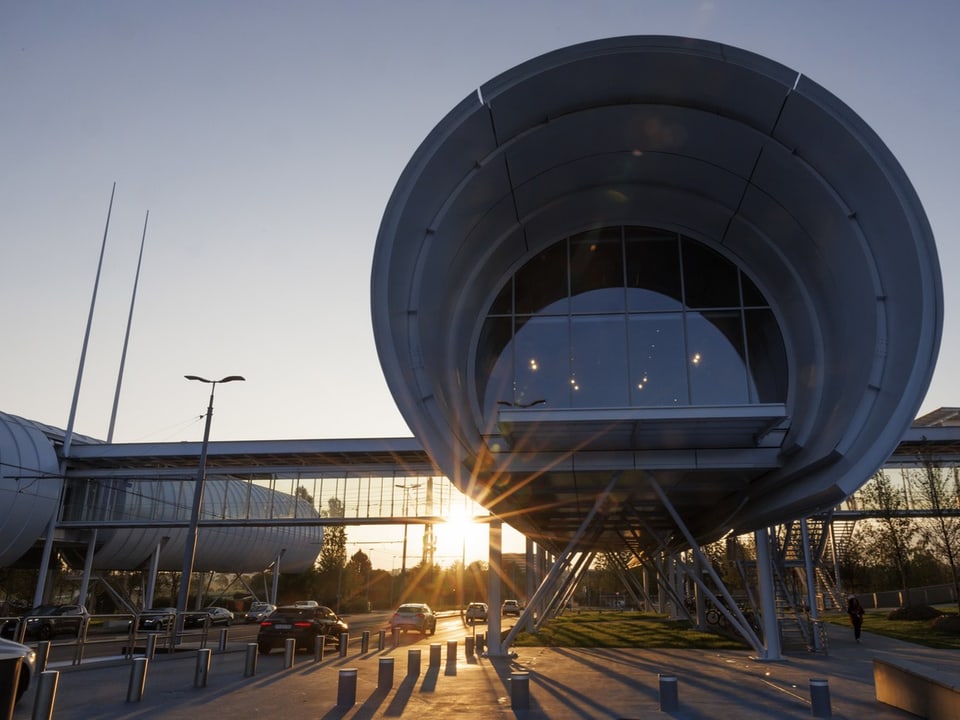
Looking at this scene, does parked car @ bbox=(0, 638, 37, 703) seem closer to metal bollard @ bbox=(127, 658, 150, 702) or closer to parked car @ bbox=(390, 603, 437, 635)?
metal bollard @ bbox=(127, 658, 150, 702)

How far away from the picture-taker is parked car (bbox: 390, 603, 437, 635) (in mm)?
31891

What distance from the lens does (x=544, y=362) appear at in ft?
56.3

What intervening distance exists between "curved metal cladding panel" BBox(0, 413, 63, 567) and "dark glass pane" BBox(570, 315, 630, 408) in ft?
97.3

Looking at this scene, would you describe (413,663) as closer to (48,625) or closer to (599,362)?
(599,362)

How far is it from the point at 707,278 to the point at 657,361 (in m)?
2.51

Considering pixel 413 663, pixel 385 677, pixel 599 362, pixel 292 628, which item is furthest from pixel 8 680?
pixel 292 628

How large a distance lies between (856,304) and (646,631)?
21.0m

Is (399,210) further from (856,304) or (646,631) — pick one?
(646,631)

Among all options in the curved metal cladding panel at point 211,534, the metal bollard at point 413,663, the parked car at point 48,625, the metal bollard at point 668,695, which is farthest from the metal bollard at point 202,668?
the curved metal cladding panel at point 211,534

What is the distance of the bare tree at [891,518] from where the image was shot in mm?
37000

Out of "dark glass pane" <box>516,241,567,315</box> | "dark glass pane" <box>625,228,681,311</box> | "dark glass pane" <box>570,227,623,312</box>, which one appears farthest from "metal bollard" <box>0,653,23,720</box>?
"dark glass pane" <box>625,228,681,311</box>

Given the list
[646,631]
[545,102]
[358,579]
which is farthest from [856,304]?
[358,579]

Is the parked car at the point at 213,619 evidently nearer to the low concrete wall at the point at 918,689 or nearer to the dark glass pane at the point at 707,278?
the dark glass pane at the point at 707,278

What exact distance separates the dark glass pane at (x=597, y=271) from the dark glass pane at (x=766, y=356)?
3.03m
